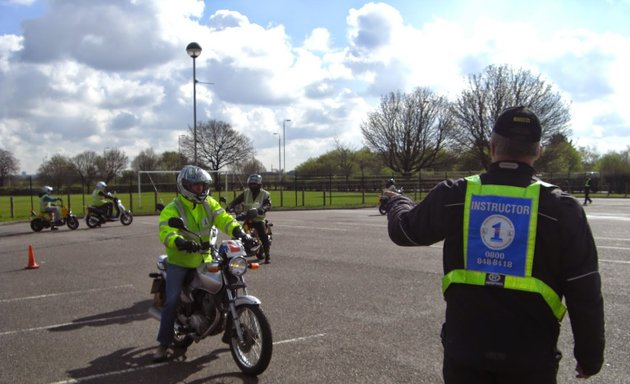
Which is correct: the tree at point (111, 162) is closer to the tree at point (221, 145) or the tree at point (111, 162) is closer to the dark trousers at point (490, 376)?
the tree at point (221, 145)

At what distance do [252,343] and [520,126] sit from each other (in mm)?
3206

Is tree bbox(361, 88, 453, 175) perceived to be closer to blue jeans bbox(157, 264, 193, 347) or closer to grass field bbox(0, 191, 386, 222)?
grass field bbox(0, 191, 386, 222)

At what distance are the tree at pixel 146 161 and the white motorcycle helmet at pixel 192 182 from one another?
81.0m

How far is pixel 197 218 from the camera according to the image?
5.47m

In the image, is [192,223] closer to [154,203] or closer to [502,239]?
[502,239]

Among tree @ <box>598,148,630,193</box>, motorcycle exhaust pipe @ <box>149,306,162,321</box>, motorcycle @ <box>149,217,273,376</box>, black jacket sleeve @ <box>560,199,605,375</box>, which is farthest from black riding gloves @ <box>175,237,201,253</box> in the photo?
Result: tree @ <box>598,148,630,193</box>

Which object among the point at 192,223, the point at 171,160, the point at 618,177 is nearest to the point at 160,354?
the point at 192,223

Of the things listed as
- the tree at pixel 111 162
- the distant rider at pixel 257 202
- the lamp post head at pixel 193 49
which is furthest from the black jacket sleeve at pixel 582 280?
the tree at pixel 111 162

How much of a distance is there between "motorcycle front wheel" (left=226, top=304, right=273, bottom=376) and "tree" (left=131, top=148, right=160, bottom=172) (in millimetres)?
81750

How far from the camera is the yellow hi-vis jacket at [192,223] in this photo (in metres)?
5.30

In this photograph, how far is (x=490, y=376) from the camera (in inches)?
95.0

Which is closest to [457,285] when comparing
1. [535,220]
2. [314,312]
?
[535,220]

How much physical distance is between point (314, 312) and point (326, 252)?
5.63 meters

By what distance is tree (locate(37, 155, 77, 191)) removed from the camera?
57250 millimetres
